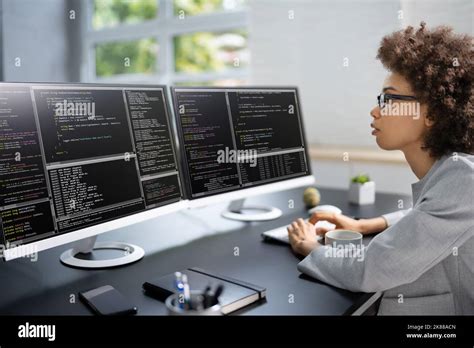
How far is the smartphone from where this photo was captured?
0.94 metres

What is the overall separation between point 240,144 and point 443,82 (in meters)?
0.68

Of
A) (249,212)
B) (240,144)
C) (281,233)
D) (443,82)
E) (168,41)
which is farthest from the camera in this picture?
(168,41)

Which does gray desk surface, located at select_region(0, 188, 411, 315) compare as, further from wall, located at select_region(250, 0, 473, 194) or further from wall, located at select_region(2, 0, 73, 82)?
wall, located at select_region(2, 0, 73, 82)

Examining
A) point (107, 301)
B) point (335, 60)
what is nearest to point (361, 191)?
point (335, 60)

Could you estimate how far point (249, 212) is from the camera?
182 cm

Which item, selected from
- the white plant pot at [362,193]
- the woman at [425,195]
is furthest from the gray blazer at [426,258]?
the white plant pot at [362,193]

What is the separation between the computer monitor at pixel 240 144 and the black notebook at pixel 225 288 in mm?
405

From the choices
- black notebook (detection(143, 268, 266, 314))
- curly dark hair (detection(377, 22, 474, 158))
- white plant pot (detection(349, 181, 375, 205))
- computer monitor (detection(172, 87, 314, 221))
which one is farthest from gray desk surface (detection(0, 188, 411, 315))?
curly dark hair (detection(377, 22, 474, 158))

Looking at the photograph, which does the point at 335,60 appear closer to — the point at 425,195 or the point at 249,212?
the point at 249,212

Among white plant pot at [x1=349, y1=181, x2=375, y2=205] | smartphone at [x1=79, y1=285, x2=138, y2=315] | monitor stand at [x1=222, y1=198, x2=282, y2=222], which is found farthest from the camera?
white plant pot at [x1=349, y1=181, x2=375, y2=205]

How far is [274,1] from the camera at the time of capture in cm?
296
